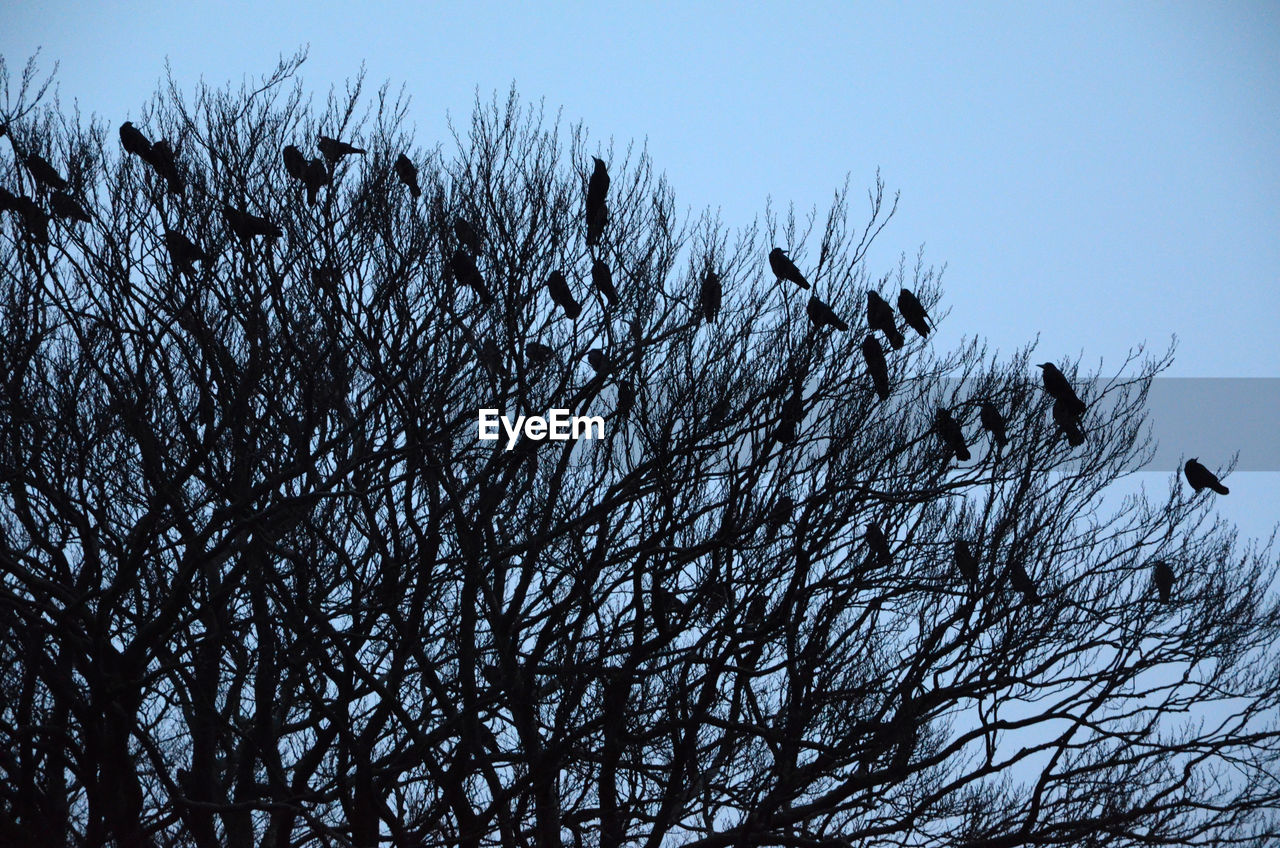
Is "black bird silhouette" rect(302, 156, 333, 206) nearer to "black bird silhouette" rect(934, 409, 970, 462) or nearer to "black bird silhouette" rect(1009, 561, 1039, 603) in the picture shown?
"black bird silhouette" rect(934, 409, 970, 462)

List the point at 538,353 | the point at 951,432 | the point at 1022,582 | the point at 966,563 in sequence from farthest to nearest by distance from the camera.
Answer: the point at 538,353, the point at 951,432, the point at 1022,582, the point at 966,563

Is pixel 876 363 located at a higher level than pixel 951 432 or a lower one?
higher

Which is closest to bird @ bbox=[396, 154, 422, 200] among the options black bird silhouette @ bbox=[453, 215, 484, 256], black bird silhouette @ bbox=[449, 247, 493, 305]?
black bird silhouette @ bbox=[453, 215, 484, 256]

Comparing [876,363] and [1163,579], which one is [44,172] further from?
[1163,579]

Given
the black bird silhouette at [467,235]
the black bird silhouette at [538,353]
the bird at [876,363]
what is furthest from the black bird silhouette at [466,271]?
the bird at [876,363]

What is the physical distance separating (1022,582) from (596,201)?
3671 mm

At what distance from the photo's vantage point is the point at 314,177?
7.63m

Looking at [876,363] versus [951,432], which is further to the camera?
[951,432]

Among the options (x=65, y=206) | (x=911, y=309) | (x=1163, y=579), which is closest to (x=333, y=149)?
(x=65, y=206)

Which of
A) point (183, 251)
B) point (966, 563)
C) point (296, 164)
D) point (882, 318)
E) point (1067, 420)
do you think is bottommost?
point (966, 563)

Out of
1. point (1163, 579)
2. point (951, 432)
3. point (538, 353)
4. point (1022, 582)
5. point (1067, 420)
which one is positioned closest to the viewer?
point (1022, 582)

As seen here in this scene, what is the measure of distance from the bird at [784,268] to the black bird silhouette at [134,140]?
13.8 feet

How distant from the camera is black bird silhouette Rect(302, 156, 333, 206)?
764 cm

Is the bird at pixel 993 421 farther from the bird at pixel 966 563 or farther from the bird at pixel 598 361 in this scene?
the bird at pixel 598 361
